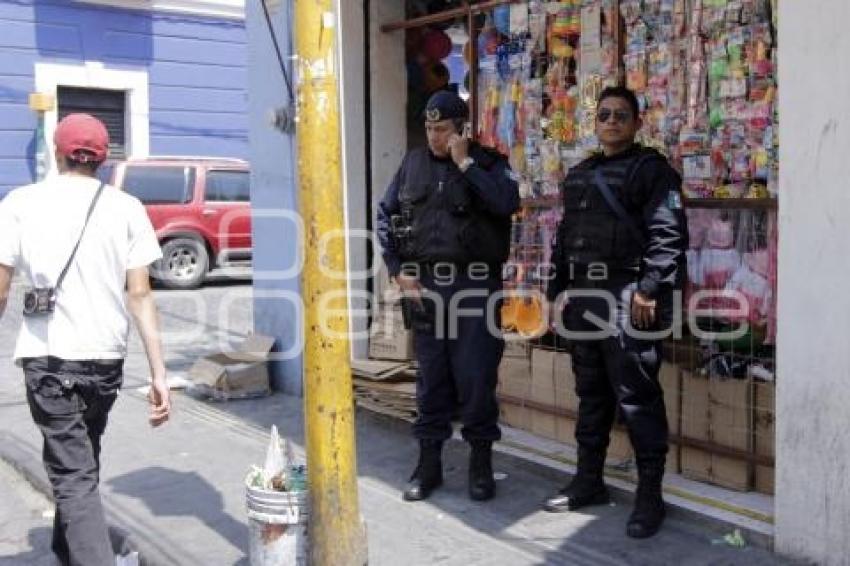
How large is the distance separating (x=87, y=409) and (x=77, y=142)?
101 cm

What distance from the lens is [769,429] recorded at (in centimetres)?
456

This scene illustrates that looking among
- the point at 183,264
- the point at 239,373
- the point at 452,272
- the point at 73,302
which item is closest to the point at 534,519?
the point at 452,272

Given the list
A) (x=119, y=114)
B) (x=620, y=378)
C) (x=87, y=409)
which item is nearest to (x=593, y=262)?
(x=620, y=378)

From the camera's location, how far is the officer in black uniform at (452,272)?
4781 mm

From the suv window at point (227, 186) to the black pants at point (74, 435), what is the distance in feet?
37.2

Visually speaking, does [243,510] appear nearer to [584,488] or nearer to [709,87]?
[584,488]

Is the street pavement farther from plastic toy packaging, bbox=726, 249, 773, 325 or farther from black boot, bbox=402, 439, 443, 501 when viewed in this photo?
plastic toy packaging, bbox=726, 249, 773, 325

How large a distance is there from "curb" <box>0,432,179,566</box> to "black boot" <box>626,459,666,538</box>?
1.98 m

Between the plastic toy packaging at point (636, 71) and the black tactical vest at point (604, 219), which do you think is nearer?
the black tactical vest at point (604, 219)

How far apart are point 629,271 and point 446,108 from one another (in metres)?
1.17

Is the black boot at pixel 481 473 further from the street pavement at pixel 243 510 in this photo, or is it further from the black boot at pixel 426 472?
the black boot at pixel 426 472

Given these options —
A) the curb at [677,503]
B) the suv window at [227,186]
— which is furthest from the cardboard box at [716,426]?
the suv window at [227,186]

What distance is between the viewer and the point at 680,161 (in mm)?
5176

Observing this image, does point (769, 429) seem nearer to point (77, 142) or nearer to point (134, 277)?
point (134, 277)
